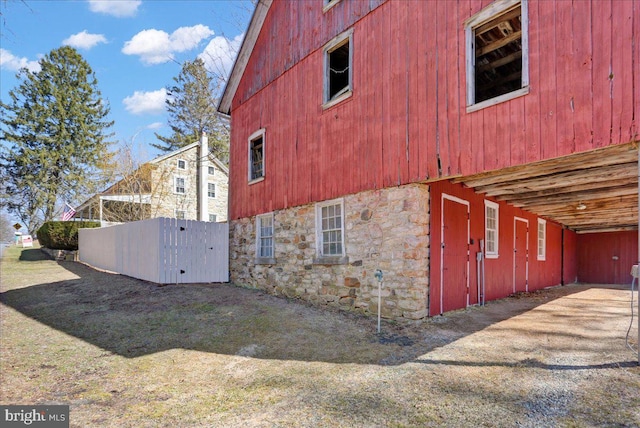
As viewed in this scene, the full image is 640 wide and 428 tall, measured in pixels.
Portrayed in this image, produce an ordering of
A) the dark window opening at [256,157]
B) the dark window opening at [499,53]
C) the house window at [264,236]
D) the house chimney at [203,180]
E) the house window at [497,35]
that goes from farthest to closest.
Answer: the house chimney at [203,180]
the dark window opening at [256,157]
the house window at [264,236]
the dark window opening at [499,53]
the house window at [497,35]

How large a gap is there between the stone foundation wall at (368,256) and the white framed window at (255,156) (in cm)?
199

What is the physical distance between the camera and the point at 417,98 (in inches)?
250

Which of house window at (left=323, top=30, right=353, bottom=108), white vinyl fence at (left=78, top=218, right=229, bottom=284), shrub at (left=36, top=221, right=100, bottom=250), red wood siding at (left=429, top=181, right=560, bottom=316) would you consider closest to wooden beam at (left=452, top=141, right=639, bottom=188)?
red wood siding at (left=429, top=181, right=560, bottom=316)

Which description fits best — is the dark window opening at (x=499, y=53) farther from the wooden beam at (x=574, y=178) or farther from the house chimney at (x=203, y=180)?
the house chimney at (x=203, y=180)

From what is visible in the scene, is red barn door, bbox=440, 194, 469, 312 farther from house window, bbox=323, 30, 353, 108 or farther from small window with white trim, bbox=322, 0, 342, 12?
small window with white trim, bbox=322, 0, 342, 12

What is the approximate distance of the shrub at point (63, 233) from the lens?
18.1 meters

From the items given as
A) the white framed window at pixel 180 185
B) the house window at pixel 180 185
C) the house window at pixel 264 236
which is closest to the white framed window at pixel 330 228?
the house window at pixel 264 236

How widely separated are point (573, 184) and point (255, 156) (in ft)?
26.8

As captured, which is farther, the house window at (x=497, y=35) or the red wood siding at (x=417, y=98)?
the house window at (x=497, y=35)

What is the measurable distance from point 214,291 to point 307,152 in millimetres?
4260

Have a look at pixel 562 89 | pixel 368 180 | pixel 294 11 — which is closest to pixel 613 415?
pixel 562 89

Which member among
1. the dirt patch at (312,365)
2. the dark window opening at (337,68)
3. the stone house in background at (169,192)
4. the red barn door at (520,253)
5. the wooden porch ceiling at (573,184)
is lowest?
the dirt patch at (312,365)

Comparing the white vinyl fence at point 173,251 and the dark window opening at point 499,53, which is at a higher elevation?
the dark window opening at point 499,53

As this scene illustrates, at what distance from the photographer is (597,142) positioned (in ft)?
14.5
